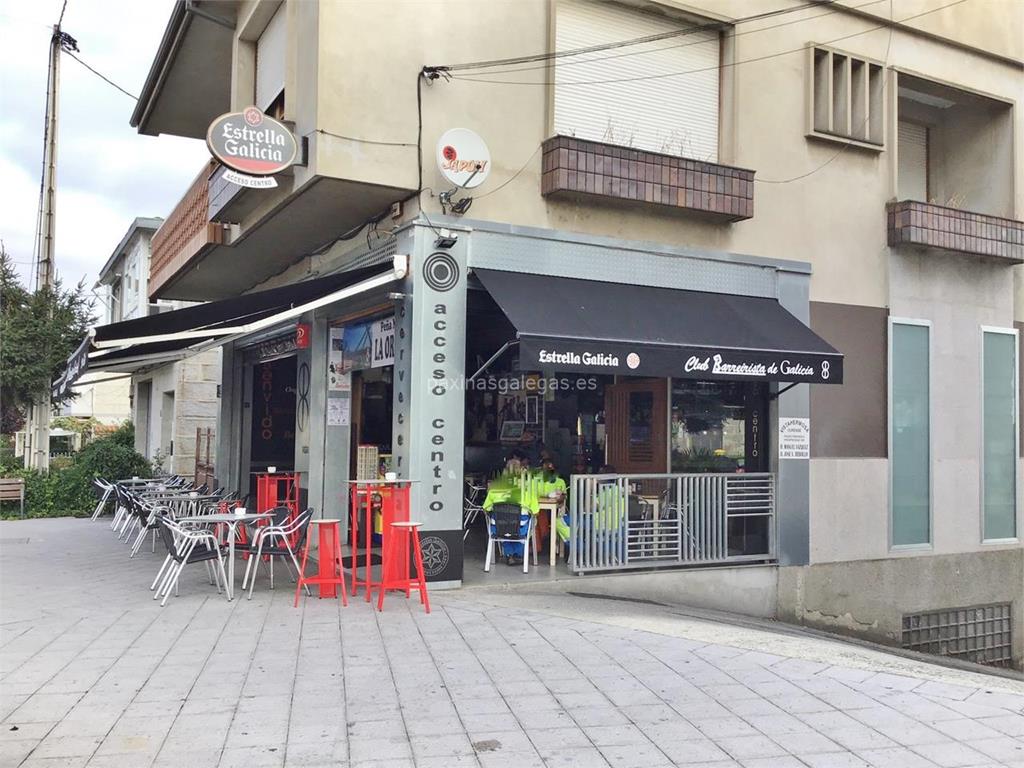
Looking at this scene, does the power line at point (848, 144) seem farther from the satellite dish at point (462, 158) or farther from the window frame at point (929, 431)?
the satellite dish at point (462, 158)

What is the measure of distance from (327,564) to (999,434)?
929 centimetres

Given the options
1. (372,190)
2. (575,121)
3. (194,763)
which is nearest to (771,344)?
(575,121)

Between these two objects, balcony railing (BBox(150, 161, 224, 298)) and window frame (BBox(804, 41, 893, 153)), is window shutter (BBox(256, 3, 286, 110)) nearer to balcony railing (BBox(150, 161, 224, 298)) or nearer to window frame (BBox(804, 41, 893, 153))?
balcony railing (BBox(150, 161, 224, 298))

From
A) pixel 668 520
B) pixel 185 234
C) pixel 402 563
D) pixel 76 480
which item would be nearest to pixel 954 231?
pixel 668 520

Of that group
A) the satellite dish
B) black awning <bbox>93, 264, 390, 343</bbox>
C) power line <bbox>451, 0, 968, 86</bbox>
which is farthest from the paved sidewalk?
power line <bbox>451, 0, 968, 86</bbox>

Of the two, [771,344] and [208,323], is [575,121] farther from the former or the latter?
[208,323]

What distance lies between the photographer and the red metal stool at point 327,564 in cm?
773

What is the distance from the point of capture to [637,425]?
1112cm

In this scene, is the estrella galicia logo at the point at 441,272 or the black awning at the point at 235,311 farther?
the black awning at the point at 235,311

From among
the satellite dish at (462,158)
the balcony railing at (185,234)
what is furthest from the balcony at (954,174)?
the balcony railing at (185,234)

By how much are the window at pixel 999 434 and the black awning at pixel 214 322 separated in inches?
332

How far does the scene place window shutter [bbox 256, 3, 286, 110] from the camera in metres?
9.59

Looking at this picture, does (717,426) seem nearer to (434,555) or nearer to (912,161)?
(434,555)

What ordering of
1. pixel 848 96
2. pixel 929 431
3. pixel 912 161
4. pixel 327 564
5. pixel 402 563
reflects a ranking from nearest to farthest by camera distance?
pixel 402 563 < pixel 327 564 < pixel 848 96 < pixel 929 431 < pixel 912 161
